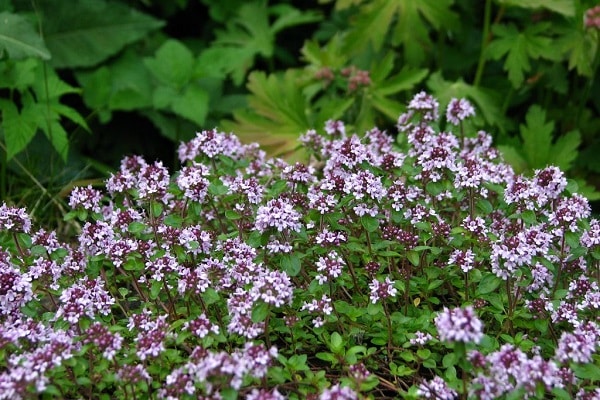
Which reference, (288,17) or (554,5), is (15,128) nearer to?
(288,17)

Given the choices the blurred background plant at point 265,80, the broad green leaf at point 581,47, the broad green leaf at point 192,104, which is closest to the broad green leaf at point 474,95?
the blurred background plant at point 265,80

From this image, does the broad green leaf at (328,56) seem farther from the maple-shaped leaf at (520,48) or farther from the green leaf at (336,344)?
the green leaf at (336,344)

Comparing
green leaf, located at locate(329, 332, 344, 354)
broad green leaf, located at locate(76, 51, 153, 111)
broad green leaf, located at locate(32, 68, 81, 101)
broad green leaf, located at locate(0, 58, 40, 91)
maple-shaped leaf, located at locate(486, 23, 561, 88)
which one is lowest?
green leaf, located at locate(329, 332, 344, 354)

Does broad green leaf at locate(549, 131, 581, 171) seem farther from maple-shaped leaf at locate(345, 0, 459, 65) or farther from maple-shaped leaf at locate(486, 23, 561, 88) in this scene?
maple-shaped leaf at locate(345, 0, 459, 65)

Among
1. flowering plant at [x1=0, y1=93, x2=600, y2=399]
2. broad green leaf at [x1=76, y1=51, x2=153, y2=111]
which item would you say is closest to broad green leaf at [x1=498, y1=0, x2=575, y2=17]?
flowering plant at [x1=0, y1=93, x2=600, y2=399]

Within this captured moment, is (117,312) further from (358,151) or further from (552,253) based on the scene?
(552,253)
